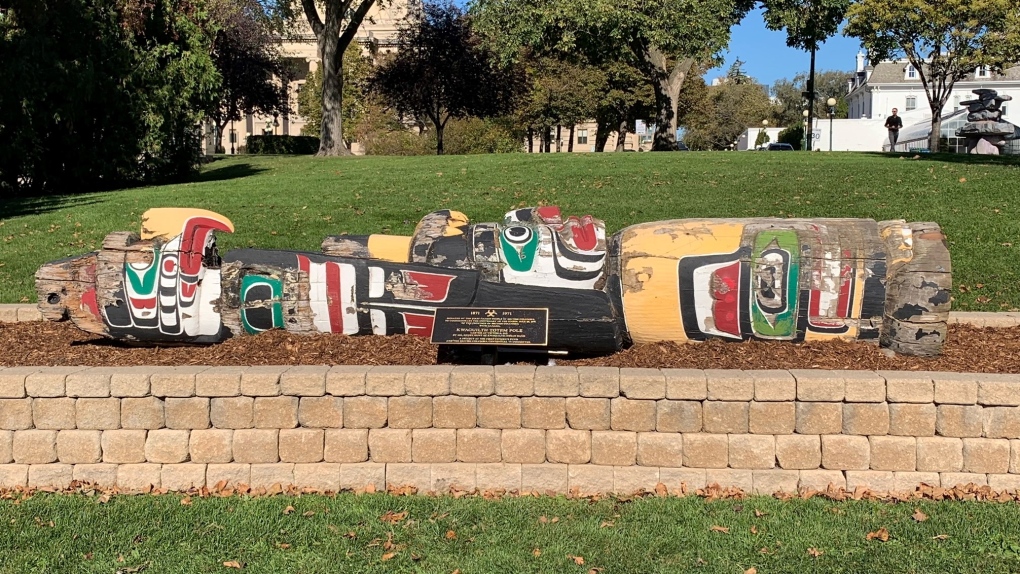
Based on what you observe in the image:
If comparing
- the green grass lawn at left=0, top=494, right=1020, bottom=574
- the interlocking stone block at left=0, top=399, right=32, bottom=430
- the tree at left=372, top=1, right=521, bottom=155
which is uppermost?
the tree at left=372, top=1, right=521, bottom=155

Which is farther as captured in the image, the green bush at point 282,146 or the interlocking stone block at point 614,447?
the green bush at point 282,146

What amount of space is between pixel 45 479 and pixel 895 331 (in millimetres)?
5800

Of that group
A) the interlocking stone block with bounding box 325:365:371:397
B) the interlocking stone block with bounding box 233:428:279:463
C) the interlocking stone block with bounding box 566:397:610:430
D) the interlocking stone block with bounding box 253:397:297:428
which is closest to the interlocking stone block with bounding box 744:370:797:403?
the interlocking stone block with bounding box 566:397:610:430

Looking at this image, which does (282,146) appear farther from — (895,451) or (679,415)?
(895,451)

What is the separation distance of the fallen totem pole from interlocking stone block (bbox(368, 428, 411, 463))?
820 mm

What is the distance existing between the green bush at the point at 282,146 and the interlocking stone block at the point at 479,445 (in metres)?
33.5

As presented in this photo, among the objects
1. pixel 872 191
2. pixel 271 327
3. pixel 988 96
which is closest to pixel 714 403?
pixel 271 327

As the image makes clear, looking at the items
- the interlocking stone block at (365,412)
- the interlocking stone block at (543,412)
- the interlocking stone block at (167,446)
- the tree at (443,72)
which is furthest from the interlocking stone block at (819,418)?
the tree at (443,72)

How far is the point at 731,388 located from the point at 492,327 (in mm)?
1600

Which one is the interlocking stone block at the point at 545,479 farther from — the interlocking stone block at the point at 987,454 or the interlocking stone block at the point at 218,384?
the interlocking stone block at the point at 987,454

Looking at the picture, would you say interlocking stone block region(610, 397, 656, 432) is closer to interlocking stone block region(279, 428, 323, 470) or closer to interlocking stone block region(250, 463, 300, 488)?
interlocking stone block region(279, 428, 323, 470)

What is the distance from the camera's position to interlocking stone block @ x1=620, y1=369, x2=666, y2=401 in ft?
16.4

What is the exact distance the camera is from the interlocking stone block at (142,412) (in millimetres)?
5148

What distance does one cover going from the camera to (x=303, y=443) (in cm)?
513
